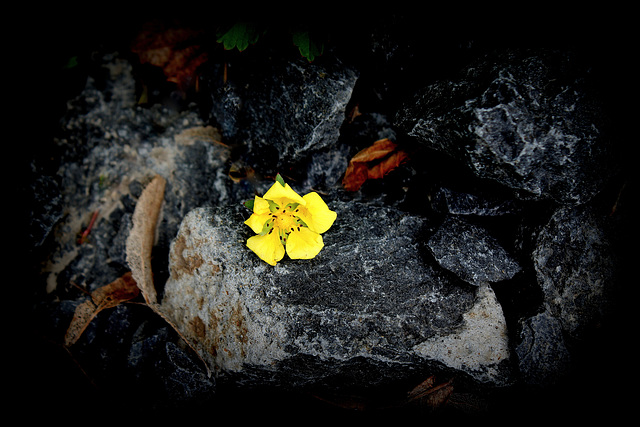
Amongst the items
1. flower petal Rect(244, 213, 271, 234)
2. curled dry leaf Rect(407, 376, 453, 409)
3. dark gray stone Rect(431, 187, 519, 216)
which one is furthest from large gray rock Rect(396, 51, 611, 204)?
curled dry leaf Rect(407, 376, 453, 409)

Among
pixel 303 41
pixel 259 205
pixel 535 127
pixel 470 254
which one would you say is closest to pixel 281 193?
pixel 259 205

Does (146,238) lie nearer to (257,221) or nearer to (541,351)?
(257,221)

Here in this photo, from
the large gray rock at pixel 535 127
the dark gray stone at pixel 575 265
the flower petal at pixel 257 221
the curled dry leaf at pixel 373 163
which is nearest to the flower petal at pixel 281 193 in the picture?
the flower petal at pixel 257 221

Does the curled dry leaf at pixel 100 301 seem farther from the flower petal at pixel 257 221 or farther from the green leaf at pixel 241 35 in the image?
the green leaf at pixel 241 35

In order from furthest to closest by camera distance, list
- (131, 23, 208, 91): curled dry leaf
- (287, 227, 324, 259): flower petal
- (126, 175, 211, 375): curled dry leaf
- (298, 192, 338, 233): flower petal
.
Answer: (131, 23, 208, 91): curled dry leaf < (126, 175, 211, 375): curled dry leaf < (287, 227, 324, 259): flower petal < (298, 192, 338, 233): flower petal

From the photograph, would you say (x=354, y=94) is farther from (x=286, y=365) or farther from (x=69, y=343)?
(x=69, y=343)

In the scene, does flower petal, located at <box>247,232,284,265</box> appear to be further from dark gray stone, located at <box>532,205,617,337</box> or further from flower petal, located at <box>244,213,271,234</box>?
dark gray stone, located at <box>532,205,617,337</box>
